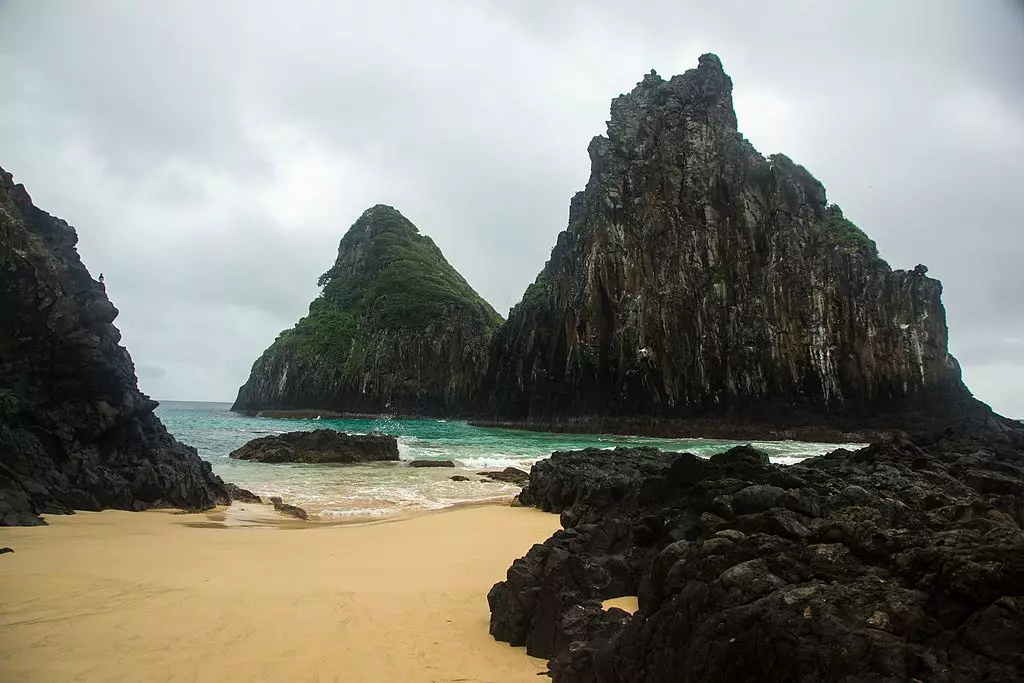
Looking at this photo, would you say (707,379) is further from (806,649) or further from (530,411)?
(806,649)

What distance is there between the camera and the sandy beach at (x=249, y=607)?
4406 mm

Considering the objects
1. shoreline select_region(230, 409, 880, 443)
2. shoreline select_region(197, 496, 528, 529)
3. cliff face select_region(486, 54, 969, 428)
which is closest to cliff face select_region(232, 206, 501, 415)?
cliff face select_region(486, 54, 969, 428)

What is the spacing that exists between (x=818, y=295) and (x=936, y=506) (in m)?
46.0

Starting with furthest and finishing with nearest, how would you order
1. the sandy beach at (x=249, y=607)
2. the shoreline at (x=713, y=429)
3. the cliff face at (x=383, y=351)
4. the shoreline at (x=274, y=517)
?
the cliff face at (x=383, y=351) → the shoreline at (x=713, y=429) → the shoreline at (x=274, y=517) → the sandy beach at (x=249, y=607)

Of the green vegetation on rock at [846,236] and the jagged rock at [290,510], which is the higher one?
the green vegetation on rock at [846,236]

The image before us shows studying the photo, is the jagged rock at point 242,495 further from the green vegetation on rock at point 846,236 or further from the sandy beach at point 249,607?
the green vegetation on rock at point 846,236

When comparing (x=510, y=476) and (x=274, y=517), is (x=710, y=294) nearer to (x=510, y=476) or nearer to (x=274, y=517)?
(x=510, y=476)

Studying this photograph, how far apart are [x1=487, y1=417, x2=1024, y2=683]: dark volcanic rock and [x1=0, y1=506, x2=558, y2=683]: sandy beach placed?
2.18 feet

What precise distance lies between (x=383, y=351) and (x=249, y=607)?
8360 centimetres

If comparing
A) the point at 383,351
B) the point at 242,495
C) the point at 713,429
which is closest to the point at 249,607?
the point at 242,495

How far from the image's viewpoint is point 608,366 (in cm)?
5181

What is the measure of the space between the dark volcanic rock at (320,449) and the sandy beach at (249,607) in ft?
51.5

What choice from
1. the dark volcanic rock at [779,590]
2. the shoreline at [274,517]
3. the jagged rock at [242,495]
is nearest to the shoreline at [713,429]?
the shoreline at [274,517]

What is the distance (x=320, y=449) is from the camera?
86.1 ft
